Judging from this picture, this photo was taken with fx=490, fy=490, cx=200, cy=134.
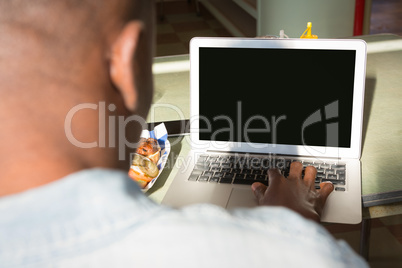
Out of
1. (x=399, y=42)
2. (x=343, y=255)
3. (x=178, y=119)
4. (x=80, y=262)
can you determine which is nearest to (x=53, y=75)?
(x=80, y=262)

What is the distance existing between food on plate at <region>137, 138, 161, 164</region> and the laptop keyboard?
96 millimetres

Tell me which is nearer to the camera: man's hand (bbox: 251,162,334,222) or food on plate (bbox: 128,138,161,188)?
man's hand (bbox: 251,162,334,222)

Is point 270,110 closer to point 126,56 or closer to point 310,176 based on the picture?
point 310,176

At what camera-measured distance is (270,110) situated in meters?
1.21

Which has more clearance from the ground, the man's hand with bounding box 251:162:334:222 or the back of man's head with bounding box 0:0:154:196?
the back of man's head with bounding box 0:0:154:196

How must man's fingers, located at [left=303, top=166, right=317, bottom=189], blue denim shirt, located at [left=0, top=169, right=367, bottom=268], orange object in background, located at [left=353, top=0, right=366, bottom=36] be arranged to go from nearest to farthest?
blue denim shirt, located at [left=0, top=169, right=367, bottom=268]
man's fingers, located at [left=303, top=166, right=317, bottom=189]
orange object in background, located at [left=353, top=0, right=366, bottom=36]

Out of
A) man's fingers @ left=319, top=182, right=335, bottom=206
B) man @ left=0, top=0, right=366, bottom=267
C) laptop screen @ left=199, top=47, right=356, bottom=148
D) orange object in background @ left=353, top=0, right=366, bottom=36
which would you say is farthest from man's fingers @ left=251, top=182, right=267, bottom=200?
orange object in background @ left=353, top=0, right=366, bottom=36

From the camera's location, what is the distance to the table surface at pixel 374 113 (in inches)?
42.8

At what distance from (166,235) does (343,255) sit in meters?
0.19

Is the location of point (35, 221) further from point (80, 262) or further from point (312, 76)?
point (312, 76)

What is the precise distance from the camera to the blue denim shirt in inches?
18.0

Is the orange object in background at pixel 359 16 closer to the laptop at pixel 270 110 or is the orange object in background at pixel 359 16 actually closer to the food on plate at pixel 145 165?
the laptop at pixel 270 110

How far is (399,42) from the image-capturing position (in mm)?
1898

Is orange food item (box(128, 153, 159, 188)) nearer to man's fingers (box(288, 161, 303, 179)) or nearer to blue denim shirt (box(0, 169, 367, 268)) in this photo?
man's fingers (box(288, 161, 303, 179))
